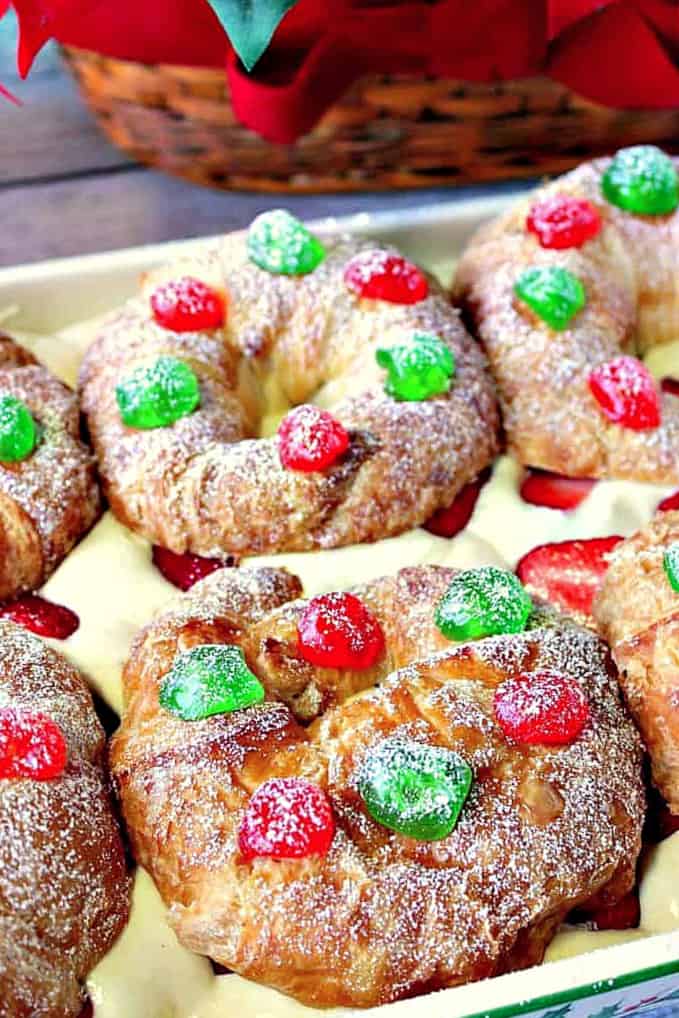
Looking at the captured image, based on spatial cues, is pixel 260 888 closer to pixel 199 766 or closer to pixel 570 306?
pixel 199 766

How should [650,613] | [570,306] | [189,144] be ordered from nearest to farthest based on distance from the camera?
1. [650,613]
2. [570,306]
3. [189,144]

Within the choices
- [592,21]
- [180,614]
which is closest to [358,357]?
[180,614]

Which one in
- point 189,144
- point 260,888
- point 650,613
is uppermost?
point 189,144

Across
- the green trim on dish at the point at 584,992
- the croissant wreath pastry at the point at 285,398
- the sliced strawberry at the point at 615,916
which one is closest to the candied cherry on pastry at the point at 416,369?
the croissant wreath pastry at the point at 285,398

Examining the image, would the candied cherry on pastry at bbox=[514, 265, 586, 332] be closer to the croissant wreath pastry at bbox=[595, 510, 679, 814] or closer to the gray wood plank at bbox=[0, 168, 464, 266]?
the croissant wreath pastry at bbox=[595, 510, 679, 814]

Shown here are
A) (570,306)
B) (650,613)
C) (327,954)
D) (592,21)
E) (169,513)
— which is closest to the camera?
(327,954)

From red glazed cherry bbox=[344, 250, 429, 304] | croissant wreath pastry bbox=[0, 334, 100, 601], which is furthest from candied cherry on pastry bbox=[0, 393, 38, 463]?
red glazed cherry bbox=[344, 250, 429, 304]

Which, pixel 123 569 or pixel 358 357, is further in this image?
pixel 358 357
